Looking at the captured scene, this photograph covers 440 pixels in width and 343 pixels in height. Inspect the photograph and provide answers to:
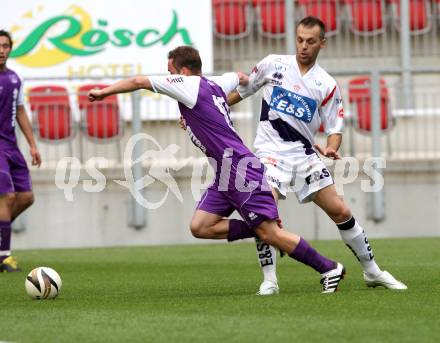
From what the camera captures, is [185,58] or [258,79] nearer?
[185,58]

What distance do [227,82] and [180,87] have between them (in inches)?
19.2

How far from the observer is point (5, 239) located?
12.3 metres

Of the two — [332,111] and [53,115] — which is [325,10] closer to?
[53,115]

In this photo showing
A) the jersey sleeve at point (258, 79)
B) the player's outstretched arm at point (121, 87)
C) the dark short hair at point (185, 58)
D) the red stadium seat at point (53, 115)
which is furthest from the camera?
the red stadium seat at point (53, 115)

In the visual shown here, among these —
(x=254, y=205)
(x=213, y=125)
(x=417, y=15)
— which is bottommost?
(x=254, y=205)

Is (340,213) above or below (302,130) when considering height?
below

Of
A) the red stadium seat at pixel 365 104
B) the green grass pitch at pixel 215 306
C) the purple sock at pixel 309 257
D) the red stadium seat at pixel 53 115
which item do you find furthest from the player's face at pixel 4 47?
the red stadium seat at pixel 365 104

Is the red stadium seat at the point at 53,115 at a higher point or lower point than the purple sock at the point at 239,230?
higher

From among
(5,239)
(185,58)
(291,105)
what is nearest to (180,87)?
(185,58)

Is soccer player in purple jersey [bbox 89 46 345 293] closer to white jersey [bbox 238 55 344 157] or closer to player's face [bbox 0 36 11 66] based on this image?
white jersey [bbox 238 55 344 157]

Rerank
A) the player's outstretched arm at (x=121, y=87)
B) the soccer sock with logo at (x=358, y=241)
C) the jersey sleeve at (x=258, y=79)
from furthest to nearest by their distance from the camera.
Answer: the jersey sleeve at (x=258, y=79) → the soccer sock with logo at (x=358, y=241) → the player's outstretched arm at (x=121, y=87)

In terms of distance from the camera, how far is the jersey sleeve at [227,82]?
9.12 metres

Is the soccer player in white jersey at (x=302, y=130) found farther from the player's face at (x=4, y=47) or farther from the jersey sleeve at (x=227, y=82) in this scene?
the player's face at (x=4, y=47)

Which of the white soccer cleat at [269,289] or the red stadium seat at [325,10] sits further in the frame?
the red stadium seat at [325,10]
